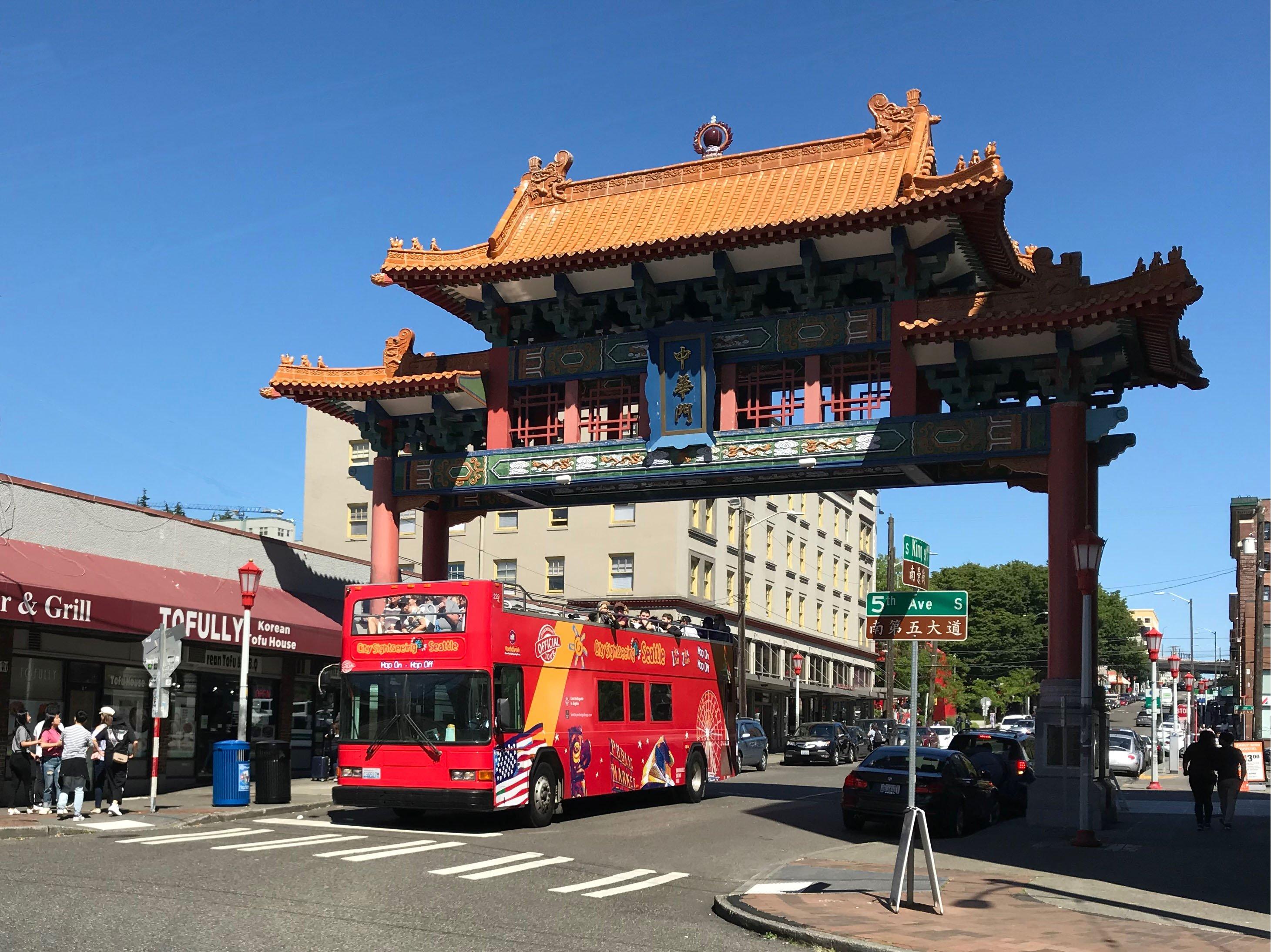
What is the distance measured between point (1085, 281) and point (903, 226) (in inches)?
133

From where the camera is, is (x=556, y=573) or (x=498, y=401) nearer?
(x=498, y=401)

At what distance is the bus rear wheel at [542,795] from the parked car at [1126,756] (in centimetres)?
2546

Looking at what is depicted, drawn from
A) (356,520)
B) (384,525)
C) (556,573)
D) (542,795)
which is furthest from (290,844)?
(356,520)

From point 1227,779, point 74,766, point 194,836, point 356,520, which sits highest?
point 356,520

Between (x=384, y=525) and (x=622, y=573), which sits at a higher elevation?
(x=384, y=525)

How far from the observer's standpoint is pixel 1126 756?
4172 cm

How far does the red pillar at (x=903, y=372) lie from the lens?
24.4 metres

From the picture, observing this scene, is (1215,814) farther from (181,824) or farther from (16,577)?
(16,577)

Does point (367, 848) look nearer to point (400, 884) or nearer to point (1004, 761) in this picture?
point (400, 884)

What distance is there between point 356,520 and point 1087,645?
40354 mm

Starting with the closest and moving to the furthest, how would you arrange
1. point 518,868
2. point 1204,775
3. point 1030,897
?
point 1030,897
point 518,868
point 1204,775

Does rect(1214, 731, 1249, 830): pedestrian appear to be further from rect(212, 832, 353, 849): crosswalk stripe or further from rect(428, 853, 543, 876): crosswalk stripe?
rect(212, 832, 353, 849): crosswalk stripe

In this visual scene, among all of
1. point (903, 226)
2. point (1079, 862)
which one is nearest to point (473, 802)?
point (1079, 862)

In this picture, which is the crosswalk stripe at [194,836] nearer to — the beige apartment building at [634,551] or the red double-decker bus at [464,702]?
the red double-decker bus at [464,702]
